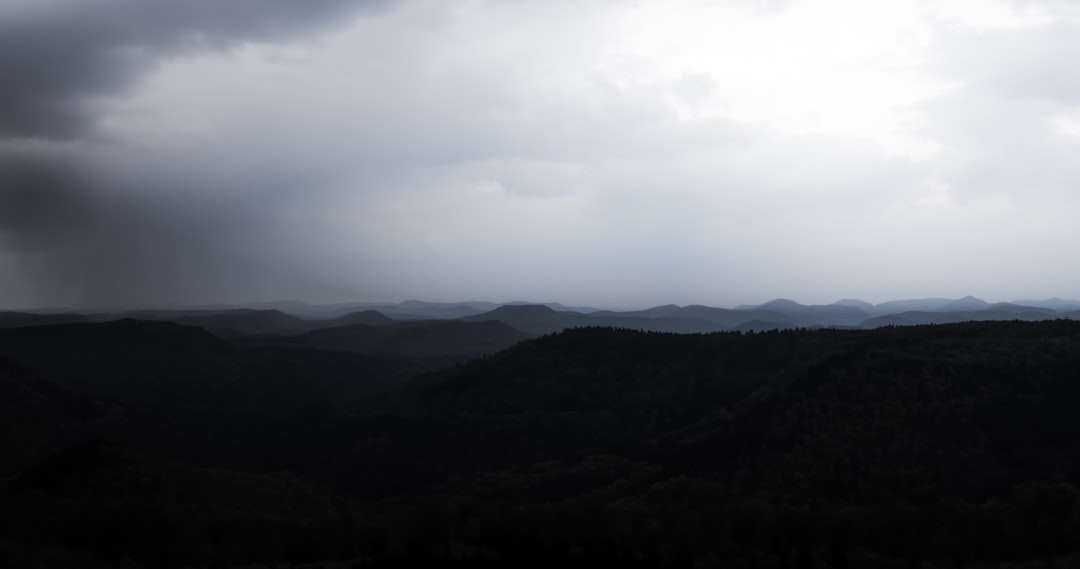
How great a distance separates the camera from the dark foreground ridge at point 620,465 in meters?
53.9

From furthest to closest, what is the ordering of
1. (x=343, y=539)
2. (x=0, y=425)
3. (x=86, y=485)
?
(x=0, y=425) → (x=86, y=485) → (x=343, y=539)

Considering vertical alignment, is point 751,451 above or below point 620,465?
above

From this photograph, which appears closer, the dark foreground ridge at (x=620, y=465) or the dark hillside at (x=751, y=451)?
the dark foreground ridge at (x=620, y=465)

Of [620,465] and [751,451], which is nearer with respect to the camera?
[751,451]

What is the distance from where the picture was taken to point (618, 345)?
159 metres

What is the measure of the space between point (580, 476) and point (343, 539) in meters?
37.9

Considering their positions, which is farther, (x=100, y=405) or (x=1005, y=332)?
(x=100, y=405)

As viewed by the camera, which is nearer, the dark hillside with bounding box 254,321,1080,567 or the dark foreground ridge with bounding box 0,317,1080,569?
the dark foreground ridge with bounding box 0,317,1080,569

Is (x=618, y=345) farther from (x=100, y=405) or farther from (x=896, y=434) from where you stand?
(x=100, y=405)

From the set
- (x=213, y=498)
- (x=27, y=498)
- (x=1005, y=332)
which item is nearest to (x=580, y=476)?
(x=213, y=498)

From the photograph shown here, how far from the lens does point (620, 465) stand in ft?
308

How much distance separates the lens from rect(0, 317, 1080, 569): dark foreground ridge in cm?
5388

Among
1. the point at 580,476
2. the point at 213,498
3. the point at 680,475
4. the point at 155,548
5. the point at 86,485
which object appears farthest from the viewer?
the point at 580,476

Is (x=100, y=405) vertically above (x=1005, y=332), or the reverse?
(x=1005, y=332)
